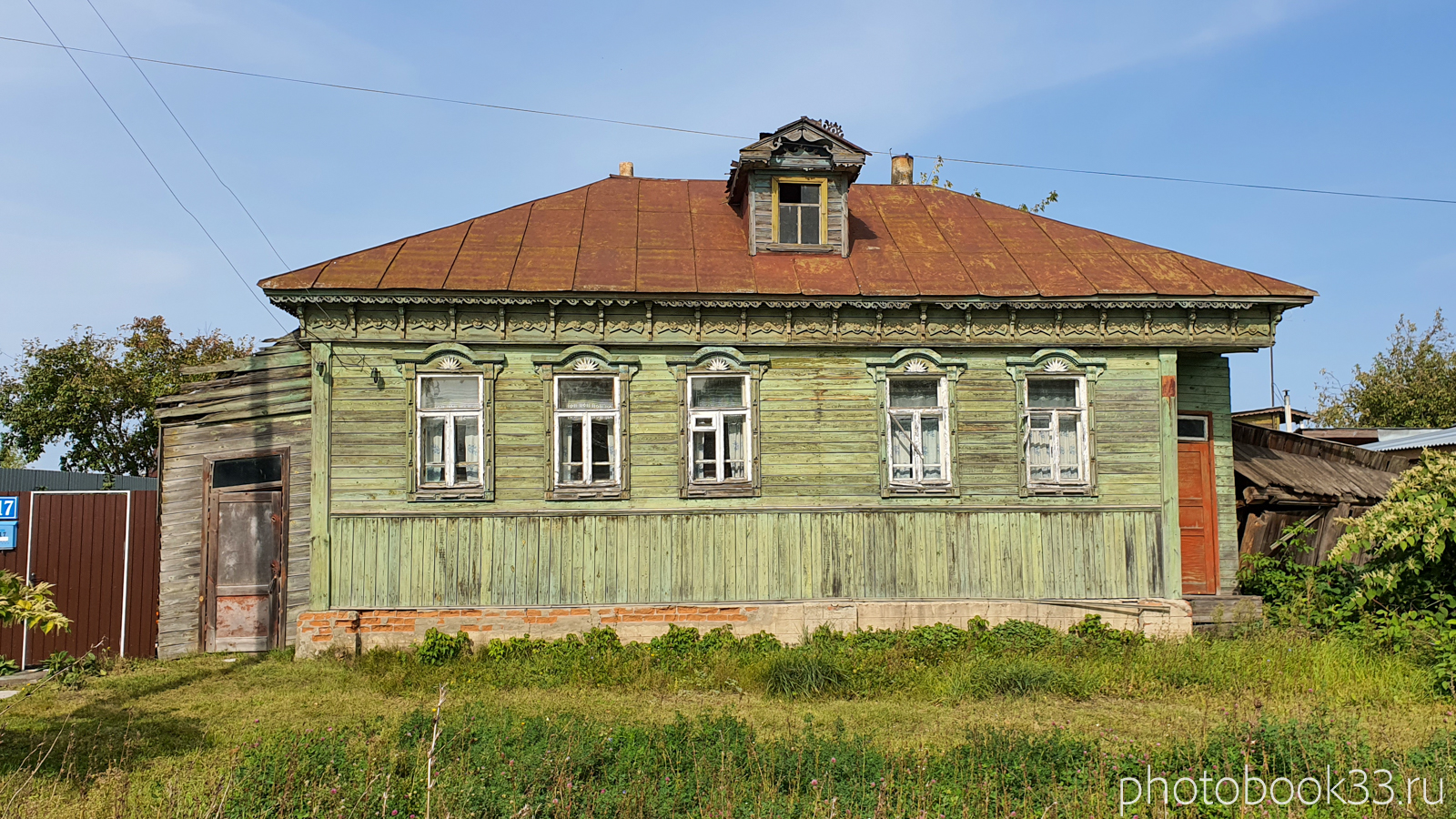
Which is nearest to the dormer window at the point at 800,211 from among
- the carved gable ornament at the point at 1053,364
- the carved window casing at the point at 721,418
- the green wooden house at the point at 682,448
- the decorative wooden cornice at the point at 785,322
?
the green wooden house at the point at 682,448

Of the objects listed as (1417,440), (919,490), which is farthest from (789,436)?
(1417,440)

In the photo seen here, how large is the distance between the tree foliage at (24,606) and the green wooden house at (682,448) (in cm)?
485

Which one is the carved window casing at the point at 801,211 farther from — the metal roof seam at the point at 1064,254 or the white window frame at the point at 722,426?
the metal roof seam at the point at 1064,254

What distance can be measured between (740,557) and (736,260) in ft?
12.4

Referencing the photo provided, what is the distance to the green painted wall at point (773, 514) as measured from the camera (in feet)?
35.4

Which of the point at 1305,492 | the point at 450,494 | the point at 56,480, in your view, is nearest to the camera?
the point at 450,494

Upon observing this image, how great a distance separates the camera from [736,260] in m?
11.9

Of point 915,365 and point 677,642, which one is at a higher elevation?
point 915,365

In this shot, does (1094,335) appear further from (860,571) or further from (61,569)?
(61,569)

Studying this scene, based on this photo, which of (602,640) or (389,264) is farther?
(389,264)

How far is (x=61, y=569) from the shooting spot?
10.8 m

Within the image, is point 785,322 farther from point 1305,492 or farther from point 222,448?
point 1305,492

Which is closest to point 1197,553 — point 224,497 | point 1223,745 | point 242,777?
point 1223,745

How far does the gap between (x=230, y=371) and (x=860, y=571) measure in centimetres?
829
